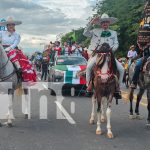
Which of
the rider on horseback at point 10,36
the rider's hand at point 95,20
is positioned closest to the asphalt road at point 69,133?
the rider on horseback at point 10,36

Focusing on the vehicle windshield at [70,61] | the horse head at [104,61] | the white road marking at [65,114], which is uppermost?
the horse head at [104,61]

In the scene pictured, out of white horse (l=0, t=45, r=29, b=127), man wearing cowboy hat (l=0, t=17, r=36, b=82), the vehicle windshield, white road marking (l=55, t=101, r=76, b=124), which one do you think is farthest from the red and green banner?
white horse (l=0, t=45, r=29, b=127)

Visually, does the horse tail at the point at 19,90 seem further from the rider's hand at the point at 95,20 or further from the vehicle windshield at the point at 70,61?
the vehicle windshield at the point at 70,61

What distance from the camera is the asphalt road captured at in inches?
351

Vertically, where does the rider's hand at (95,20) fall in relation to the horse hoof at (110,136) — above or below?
above

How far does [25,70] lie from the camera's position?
11695 millimetres

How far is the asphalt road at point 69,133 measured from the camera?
29.2 feet

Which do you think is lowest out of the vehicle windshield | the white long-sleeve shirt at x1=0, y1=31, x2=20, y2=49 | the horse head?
the vehicle windshield

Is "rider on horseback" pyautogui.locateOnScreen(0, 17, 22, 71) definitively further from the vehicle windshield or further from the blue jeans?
the vehicle windshield

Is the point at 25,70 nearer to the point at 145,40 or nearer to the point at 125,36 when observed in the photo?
the point at 145,40

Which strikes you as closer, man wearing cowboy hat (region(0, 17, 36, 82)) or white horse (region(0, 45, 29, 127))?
white horse (region(0, 45, 29, 127))

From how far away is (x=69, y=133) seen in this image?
10.2 metres

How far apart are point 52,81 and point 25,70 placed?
824 centimetres

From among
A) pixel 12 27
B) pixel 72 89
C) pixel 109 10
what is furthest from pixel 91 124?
pixel 109 10
